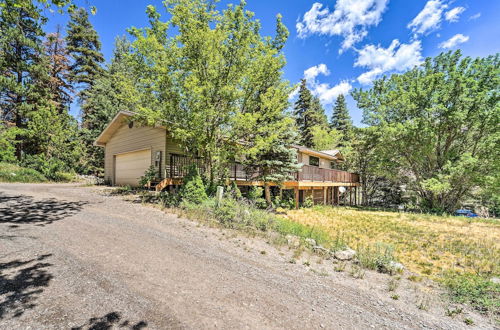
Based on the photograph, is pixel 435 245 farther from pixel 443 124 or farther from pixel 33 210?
pixel 443 124

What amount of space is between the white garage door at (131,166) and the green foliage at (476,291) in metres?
14.2

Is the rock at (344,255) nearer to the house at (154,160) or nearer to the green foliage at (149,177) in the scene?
the house at (154,160)

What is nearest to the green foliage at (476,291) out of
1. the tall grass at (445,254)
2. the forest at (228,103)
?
the tall grass at (445,254)

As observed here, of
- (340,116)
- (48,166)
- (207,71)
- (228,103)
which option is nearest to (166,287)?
(228,103)

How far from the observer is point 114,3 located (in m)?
9.10

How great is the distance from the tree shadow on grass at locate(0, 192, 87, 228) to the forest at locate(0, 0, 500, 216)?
182 inches

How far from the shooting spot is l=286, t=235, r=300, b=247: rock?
6175mm

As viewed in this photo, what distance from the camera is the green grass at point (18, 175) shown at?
15.4m

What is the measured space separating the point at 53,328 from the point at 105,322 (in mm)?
523

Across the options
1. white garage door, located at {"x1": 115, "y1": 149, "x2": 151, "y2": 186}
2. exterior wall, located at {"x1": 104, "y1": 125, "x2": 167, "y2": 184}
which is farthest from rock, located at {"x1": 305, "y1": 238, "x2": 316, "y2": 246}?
white garage door, located at {"x1": 115, "y1": 149, "x2": 151, "y2": 186}

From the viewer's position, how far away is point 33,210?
7316 mm

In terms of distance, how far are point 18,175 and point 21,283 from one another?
1895 cm

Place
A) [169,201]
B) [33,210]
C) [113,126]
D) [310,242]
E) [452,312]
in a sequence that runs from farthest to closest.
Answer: [113,126] → [169,201] → [33,210] → [310,242] → [452,312]

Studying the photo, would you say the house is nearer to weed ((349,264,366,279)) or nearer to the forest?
the forest
